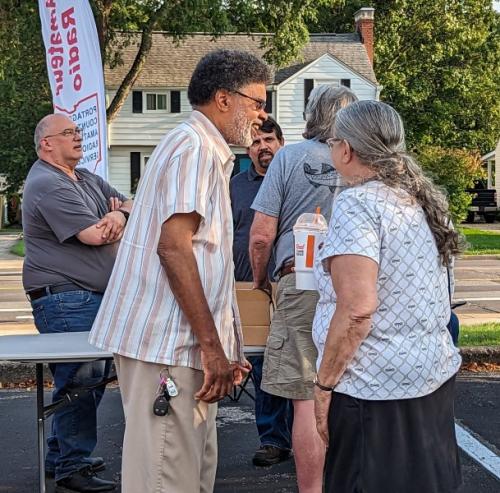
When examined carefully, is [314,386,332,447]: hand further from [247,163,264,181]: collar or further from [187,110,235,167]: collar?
[247,163,264,181]: collar

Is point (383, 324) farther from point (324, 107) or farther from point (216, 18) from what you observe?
point (216, 18)

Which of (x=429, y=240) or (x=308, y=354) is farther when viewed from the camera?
(x=308, y=354)

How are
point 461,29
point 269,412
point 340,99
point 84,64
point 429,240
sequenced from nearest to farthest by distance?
point 429,240 < point 340,99 < point 269,412 < point 84,64 < point 461,29

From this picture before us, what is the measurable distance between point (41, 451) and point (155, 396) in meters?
1.51

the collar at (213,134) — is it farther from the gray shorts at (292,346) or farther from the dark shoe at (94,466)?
the dark shoe at (94,466)

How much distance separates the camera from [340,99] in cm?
411

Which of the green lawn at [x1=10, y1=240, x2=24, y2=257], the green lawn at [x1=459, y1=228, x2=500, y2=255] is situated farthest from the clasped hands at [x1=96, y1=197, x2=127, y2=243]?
the green lawn at [x1=10, y1=240, x2=24, y2=257]

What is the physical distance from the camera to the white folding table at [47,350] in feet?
12.5

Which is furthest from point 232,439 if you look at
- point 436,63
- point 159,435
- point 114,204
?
point 436,63

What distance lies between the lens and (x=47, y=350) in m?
3.93

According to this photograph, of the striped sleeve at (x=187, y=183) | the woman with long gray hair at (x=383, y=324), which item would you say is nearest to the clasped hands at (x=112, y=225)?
the striped sleeve at (x=187, y=183)

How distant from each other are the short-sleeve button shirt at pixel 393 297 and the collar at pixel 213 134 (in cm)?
45

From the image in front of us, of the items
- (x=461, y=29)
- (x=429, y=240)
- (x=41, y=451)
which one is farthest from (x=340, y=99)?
(x=461, y=29)

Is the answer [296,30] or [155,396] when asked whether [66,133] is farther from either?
[296,30]
